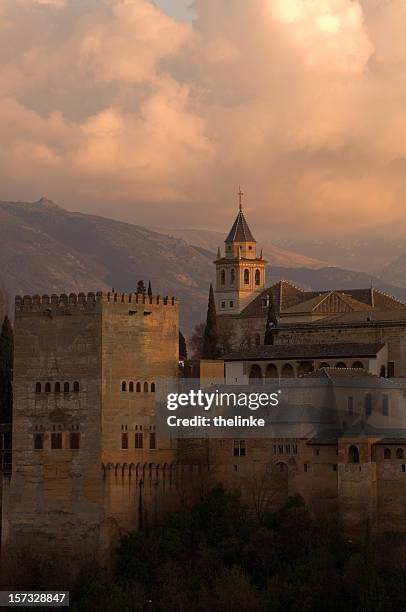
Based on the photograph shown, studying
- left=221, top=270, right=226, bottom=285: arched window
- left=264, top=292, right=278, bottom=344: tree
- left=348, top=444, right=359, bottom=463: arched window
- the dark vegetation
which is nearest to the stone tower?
the dark vegetation

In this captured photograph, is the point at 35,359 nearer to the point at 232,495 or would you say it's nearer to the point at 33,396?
the point at 33,396

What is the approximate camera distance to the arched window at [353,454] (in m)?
66.2

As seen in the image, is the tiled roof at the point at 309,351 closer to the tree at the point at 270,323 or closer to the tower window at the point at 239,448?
the tree at the point at 270,323

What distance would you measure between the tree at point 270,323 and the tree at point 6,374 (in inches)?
538

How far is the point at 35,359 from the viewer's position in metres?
68.3

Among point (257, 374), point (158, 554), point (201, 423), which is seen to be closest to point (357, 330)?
point (257, 374)

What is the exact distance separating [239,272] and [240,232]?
3.21 m

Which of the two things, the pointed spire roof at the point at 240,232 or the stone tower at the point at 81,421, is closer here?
the stone tower at the point at 81,421

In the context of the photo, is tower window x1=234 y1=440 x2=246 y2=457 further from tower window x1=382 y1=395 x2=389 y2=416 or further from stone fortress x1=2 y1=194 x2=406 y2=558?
tower window x1=382 y1=395 x2=389 y2=416

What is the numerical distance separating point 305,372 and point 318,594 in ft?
51.2

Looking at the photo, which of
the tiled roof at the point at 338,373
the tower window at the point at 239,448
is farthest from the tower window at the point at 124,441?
the tiled roof at the point at 338,373

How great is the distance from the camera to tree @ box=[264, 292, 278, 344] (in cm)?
8912

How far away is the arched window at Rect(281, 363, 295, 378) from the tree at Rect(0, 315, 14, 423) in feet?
39.3

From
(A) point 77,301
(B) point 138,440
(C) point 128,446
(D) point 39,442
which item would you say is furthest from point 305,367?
(D) point 39,442
